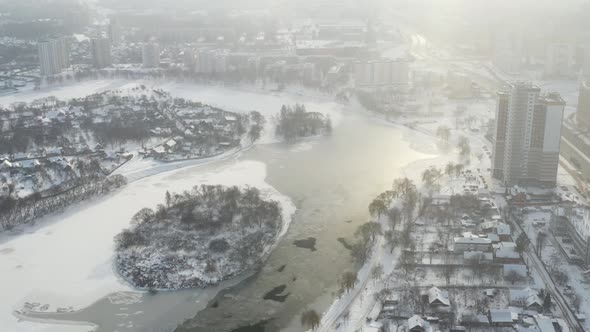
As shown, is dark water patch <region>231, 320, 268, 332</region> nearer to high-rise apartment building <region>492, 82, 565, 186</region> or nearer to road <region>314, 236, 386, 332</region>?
road <region>314, 236, 386, 332</region>

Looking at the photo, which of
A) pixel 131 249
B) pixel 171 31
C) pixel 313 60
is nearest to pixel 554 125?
pixel 131 249

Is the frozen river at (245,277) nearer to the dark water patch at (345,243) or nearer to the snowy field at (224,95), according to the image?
the dark water patch at (345,243)

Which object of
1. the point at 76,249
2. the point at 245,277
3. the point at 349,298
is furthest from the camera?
the point at 76,249

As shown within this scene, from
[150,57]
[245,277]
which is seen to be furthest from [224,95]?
[245,277]

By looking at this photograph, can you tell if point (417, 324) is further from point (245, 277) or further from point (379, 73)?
point (379, 73)

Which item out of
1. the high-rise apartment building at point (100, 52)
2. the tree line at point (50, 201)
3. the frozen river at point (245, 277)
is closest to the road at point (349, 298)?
the frozen river at point (245, 277)

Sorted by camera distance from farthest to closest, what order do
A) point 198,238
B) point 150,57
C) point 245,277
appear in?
point 150,57 → point 198,238 → point 245,277
